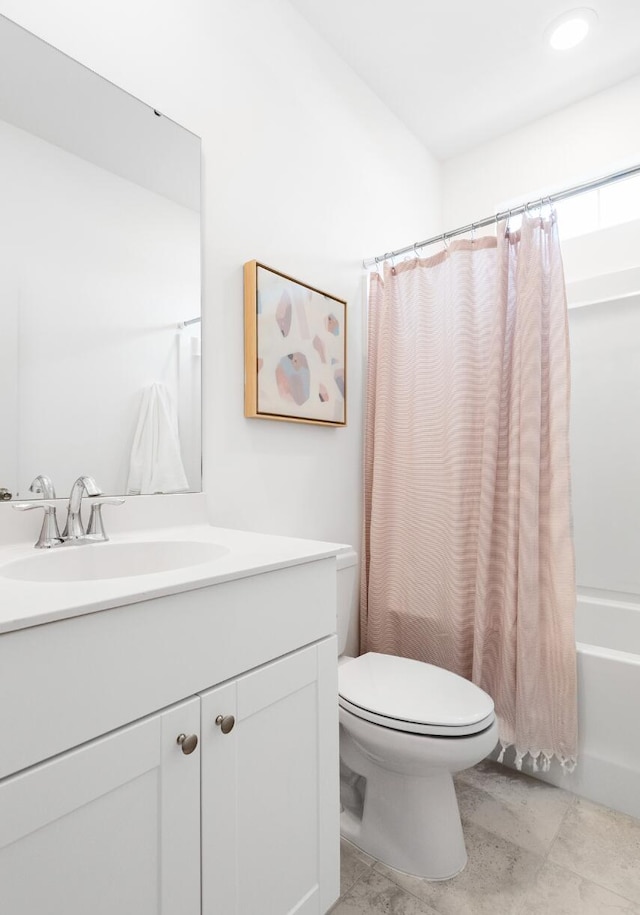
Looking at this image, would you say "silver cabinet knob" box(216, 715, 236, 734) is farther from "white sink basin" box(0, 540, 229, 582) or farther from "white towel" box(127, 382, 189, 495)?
"white towel" box(127, 382, 189, 495)

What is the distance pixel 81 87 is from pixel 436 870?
2.12 m

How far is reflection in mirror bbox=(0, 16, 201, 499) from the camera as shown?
105 cm

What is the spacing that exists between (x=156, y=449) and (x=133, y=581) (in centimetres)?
58

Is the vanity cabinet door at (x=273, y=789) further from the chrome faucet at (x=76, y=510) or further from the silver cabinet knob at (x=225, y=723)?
the chrome faucet at (x=76, y=510)

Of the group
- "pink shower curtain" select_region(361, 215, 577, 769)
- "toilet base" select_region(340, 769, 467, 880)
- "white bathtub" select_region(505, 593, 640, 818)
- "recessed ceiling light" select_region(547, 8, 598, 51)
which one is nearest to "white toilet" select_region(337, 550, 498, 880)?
"toilet base" select_region(340, 769, 467, 880)

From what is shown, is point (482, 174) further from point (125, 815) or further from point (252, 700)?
point (125, 815)

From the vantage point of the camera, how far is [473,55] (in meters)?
1.88

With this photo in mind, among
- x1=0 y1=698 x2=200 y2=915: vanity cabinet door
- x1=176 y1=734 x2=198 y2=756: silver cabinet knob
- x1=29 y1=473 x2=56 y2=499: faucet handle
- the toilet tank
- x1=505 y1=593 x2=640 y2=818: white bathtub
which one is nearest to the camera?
x1=0 y1=698 x2=200 y2=915: vanity cabinet door

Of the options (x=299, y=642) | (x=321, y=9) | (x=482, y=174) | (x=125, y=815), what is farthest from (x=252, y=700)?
(x=482, y=174)

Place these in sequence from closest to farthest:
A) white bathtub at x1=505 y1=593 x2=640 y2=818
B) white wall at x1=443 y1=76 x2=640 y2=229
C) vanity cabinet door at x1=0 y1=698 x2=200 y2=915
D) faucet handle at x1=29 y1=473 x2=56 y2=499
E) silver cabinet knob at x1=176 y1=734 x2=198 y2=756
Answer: vanity cabinet door at x1=0 y1=698 x2=200 y2=915 < silver cabinet knob at x1=176 y1=734 x2=198 y2=756 < faucet handle at x1=29 y1=473 x2=56 y2=499 < white bathtub at x1=505 y1=593 x2=640 y2=818 < white wall at x1=443 y1=76 x2=640 y2=229

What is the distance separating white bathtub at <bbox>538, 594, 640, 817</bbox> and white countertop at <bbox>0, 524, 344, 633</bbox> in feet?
3.43

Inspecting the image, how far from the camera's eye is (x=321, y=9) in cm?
170

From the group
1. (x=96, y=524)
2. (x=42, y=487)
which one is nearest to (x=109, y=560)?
(x=96, y=524)

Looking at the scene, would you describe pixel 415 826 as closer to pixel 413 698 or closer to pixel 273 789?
pixel 413 698
